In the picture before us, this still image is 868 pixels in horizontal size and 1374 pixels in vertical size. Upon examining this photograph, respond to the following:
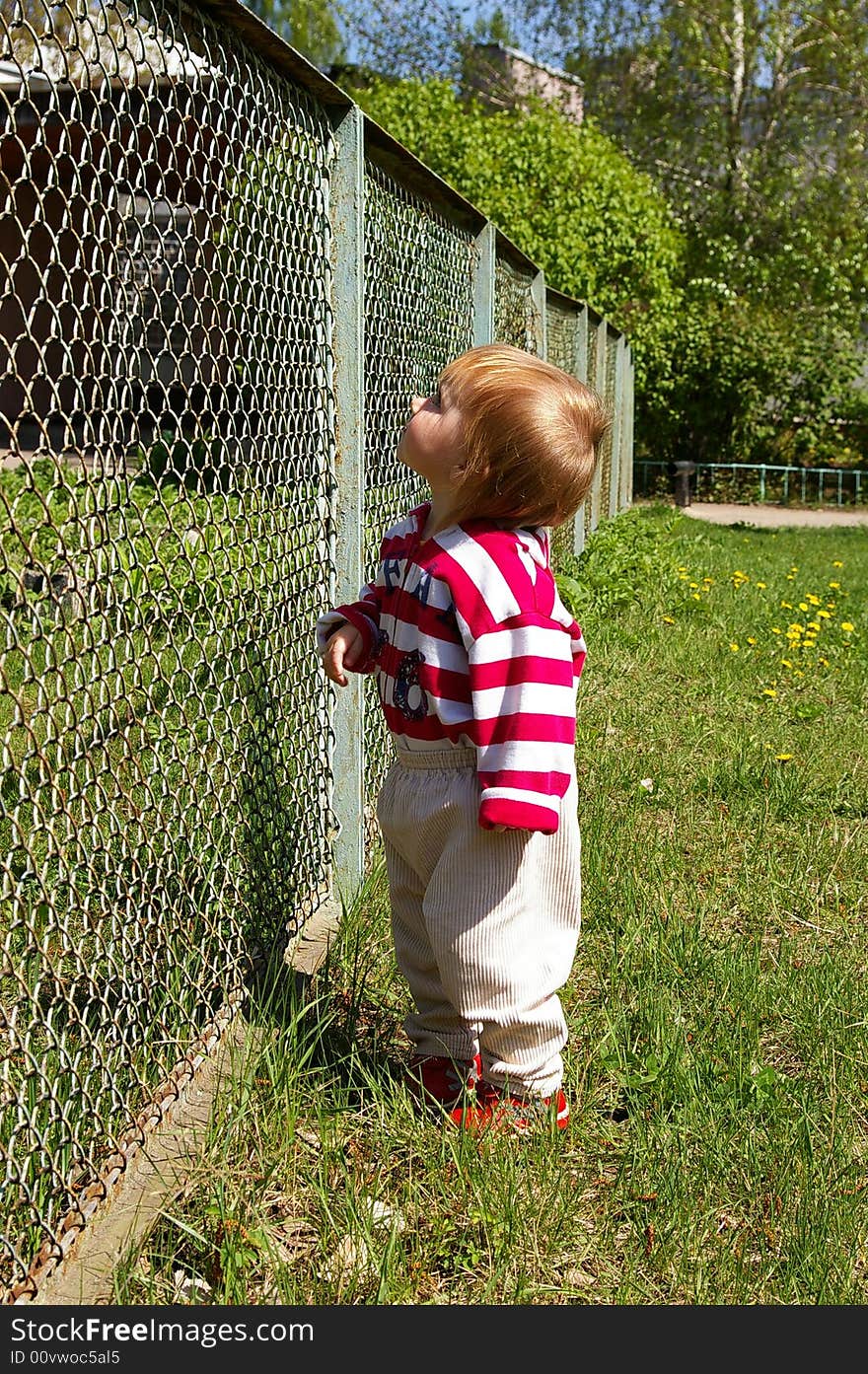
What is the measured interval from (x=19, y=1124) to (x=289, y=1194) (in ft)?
2.03

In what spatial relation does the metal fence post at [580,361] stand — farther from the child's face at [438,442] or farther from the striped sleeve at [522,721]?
the striped sleeve at [522,721]

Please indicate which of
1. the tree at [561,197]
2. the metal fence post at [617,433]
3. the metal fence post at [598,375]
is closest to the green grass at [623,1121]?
the metal fence post at [598,375]

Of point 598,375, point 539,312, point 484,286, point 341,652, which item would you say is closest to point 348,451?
point 341,652

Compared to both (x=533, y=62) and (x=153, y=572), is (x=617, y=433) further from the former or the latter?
(x=533, y=62)

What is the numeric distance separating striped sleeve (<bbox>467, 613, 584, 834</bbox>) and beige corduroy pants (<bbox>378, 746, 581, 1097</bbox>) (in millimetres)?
152

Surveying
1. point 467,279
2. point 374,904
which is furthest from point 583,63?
point 374,904

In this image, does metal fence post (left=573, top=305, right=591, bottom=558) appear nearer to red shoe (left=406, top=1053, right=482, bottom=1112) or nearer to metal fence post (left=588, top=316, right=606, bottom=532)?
metal fence post (left=588, top=316, right=606, bottom=532)

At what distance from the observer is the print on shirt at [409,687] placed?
7.75 feet

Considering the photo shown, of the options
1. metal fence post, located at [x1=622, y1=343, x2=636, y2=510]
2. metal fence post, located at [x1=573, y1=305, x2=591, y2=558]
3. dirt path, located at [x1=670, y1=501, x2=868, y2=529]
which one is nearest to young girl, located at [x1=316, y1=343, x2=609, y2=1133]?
metal fence post, located at [x1=573, y1=305, x2=591, y2=558]

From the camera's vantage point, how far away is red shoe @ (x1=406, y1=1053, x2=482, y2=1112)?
8.25ft

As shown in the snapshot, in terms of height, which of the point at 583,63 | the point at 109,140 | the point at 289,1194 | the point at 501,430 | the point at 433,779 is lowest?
the point at 289,1194

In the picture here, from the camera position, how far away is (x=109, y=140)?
1.87 meters

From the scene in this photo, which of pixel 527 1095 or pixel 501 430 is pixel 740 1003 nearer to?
pixel 527 1095

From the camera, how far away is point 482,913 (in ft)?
7.75
